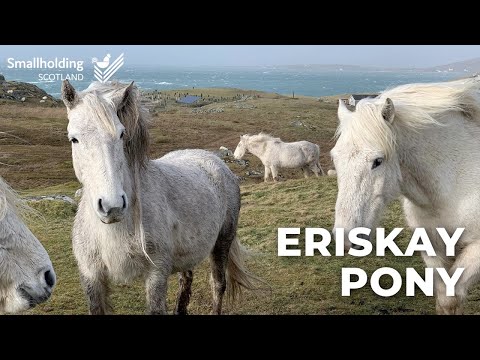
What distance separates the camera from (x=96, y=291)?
4539 millimetres

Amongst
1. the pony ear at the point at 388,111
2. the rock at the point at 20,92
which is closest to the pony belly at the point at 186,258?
the pony ear at the point at 388,111

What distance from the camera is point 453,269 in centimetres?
464

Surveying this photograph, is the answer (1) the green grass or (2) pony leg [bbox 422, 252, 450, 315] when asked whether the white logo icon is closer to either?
(1) the green grass

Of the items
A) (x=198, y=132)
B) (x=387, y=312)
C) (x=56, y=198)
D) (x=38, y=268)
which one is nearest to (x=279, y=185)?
(x=198, y=132)

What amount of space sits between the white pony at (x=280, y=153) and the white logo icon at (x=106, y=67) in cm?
1019

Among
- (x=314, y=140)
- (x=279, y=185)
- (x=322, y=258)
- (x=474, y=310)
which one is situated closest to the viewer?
(x=474, y=310)

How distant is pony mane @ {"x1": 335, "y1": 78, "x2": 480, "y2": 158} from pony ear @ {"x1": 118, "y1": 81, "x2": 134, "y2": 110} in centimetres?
166

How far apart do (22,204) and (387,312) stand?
436 cm

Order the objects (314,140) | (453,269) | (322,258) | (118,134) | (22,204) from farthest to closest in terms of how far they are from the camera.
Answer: (314,140) < (322,258) < (453,269) < (118,134) < (22,204)

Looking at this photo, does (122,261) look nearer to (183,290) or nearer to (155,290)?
(155,290)

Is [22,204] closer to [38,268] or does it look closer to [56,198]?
[38,268]

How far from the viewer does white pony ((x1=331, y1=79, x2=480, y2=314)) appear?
4.12m

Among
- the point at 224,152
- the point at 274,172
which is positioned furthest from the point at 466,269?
the point at 224,152

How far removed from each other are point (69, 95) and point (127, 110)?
1.56 ft
